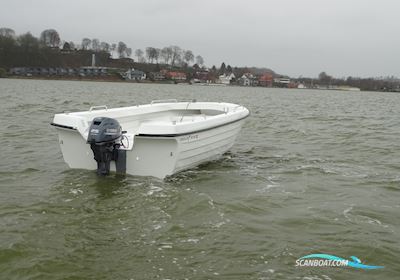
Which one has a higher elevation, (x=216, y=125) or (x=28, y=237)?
(x=216, y=125)

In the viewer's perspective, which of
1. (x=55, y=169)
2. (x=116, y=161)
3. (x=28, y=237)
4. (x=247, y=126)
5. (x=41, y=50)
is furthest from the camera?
(x=41, y=50)

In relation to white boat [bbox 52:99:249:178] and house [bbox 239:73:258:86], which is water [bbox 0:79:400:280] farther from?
house [bbox 239:73:258:86]

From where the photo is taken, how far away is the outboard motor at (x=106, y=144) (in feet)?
21.1

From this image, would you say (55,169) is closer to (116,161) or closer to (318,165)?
(116,161)

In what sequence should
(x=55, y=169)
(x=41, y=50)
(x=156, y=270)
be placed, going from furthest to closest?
(x=41, y=50) → (x=55, y=169) → (x=156, y=270)

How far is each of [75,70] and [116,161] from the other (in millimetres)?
106401

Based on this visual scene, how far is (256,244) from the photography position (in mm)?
4613

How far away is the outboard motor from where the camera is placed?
6434 millimetres

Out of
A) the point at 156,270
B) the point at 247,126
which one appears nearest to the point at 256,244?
the point at 156,270

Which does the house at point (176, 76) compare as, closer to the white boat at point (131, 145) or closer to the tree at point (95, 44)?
the tree at point (95, 44)

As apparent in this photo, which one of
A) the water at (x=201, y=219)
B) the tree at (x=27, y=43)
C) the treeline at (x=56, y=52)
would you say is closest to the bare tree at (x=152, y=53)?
the treeline at (x=56, y=52)

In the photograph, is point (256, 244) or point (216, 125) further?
point (216, 125)

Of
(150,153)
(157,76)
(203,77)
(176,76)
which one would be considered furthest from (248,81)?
(150,153)

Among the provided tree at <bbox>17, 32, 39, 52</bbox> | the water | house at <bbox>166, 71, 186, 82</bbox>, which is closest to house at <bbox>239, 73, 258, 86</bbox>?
house at <bbox>166, 71, 186, 82</bbox>
